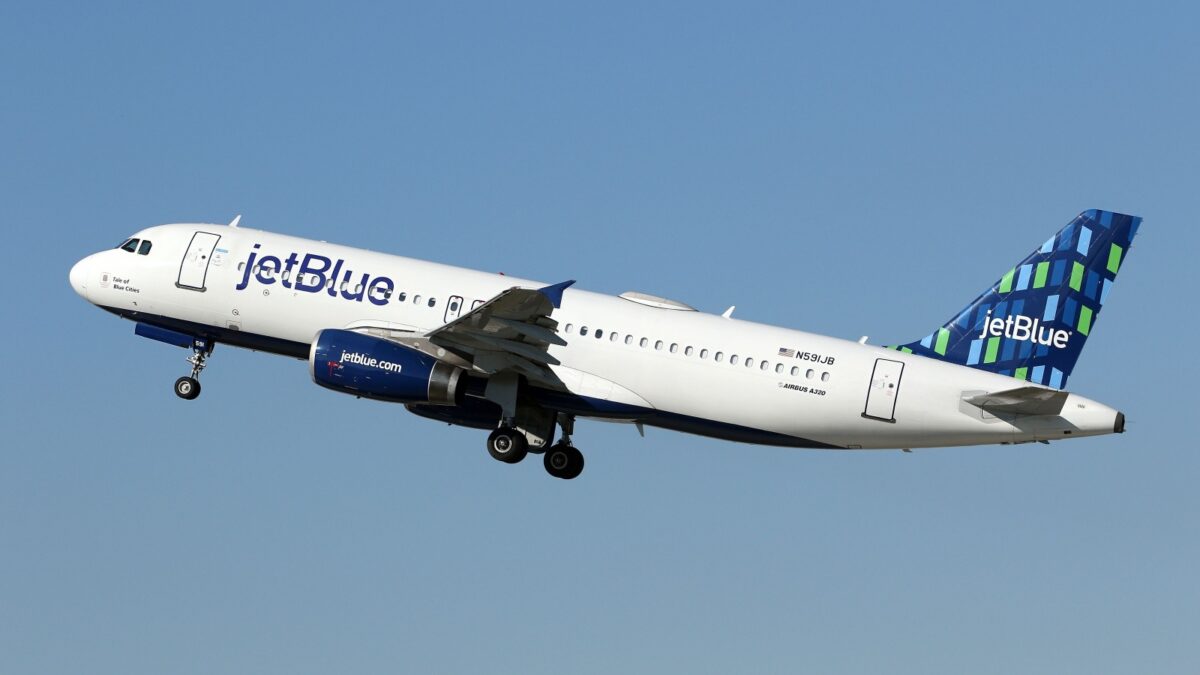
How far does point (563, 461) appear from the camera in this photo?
167 feet

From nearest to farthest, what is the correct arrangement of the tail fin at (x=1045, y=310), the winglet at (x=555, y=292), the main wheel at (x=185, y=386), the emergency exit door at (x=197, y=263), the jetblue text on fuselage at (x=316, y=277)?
the winglet at (x=555, y=292) < the tail fin at (x=1045, y=310) < the jetblue text on fuselage at (x=316, y=277) < the emergency exit door at (x=197, y=263) < the main wheel at (x=185, y=386)

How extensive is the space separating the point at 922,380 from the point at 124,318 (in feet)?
78.4

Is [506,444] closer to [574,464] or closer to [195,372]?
[574,464]

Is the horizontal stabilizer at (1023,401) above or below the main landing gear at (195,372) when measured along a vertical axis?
above

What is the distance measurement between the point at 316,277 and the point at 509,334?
661cm

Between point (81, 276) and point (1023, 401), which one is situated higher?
point (1023, 401)

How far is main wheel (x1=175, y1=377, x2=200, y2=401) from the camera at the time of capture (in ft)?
172

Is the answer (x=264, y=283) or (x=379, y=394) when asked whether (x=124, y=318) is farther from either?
(x=379, y=394)

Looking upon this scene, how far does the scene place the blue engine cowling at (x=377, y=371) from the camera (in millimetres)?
46531

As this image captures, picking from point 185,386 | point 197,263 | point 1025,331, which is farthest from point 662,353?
point 185,386

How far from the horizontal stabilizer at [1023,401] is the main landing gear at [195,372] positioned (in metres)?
22.5

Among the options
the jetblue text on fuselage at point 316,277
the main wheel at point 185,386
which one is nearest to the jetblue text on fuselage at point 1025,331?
the jetblue text on fuselage at point 316,277

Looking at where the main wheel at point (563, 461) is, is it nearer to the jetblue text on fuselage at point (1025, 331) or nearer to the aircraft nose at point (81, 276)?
the jetblue text on fuselage at point (1025, 331)

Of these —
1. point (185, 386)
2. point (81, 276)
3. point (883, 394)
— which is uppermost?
point (883, 394)
